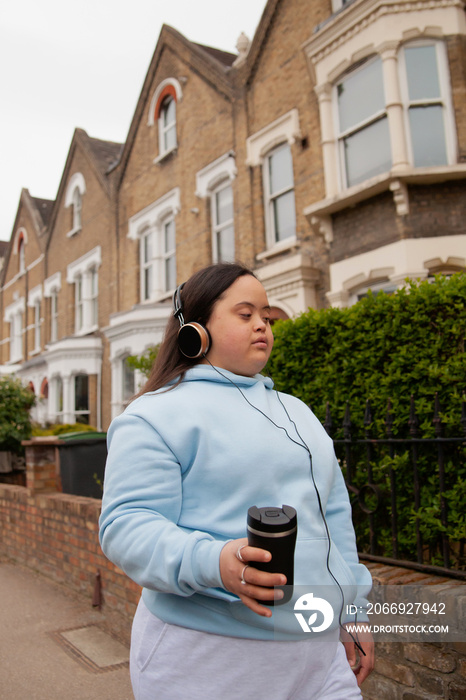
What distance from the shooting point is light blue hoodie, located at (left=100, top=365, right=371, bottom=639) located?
131cm

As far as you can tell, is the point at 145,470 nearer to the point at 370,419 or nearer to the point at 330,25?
the point at 370,419

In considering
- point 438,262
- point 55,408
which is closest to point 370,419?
point 438,262

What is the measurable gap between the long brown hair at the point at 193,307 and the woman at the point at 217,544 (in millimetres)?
90

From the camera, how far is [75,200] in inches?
762

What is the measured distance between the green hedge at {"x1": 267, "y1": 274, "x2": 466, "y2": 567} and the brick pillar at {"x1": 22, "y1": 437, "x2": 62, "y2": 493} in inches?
137

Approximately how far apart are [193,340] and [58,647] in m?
3.34

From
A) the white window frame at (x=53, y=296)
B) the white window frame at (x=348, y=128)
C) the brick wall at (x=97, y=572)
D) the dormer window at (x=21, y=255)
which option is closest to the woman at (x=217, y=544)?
the brick wall at (x=97, y=572)

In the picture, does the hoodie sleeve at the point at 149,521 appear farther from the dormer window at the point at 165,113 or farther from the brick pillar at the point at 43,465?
the dormer window at the point at 165,113

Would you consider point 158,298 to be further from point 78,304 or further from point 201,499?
point 201,499

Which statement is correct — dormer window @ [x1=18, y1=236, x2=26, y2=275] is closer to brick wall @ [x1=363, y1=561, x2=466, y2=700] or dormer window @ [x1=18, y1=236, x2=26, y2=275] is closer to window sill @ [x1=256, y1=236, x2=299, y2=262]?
window sill @ [x1=256, y1=236, x2=299, y2=262]

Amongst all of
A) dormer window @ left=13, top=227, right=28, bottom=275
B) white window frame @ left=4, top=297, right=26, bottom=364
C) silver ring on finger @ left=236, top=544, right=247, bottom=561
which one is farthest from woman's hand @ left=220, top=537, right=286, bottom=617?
dormer window @ left=13, top=227, right=28, bottom=275

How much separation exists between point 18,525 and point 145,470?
579 cm

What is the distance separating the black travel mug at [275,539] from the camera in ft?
3.79

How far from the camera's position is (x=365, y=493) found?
3.64m
